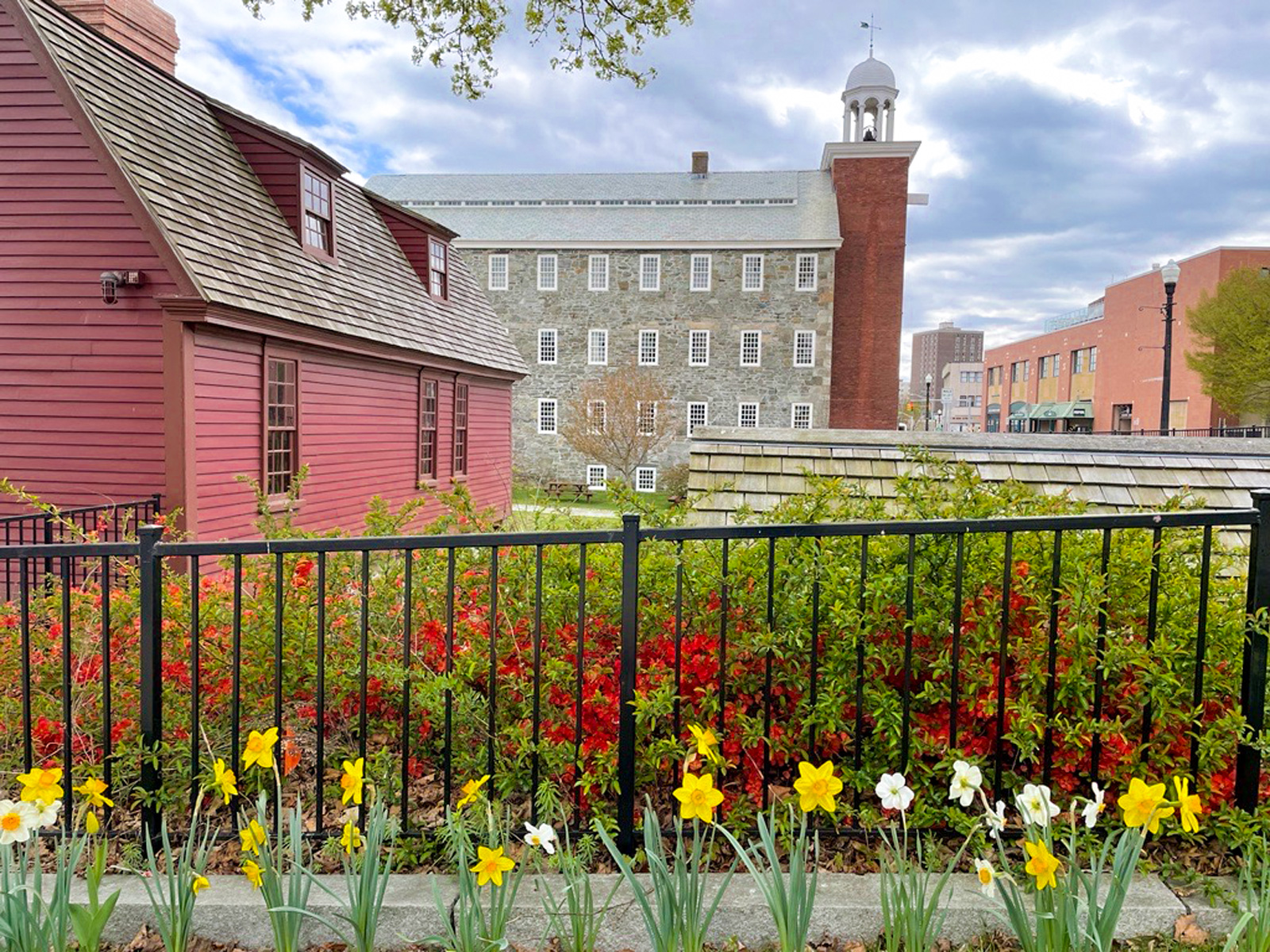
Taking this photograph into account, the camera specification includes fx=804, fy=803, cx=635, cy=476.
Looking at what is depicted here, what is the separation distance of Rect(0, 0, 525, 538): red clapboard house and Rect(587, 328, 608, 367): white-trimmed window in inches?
776

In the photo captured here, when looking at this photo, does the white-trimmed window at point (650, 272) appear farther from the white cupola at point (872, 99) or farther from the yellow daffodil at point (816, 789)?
the yellow daffodil at point (816, 789)

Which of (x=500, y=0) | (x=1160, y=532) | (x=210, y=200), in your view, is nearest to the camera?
(x=1160, y=532)

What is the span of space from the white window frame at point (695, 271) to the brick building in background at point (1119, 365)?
2048 cm

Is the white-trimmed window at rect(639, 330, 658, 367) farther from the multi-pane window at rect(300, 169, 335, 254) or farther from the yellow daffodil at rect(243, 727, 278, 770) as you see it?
the yellow daffodil at rect(243, 727, 278, 770)

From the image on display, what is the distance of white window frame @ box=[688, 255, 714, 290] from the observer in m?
30.6

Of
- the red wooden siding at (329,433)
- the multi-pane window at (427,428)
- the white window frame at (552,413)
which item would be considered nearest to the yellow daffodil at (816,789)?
the red wooden siding at (329,433)

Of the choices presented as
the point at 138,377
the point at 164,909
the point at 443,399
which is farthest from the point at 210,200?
the point at 164,909

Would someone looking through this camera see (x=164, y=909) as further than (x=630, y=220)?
No

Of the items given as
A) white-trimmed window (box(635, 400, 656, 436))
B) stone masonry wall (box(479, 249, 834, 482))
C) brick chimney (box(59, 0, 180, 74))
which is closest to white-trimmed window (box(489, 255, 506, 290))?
stone masonry wall (box(479, 249, 834, 482))

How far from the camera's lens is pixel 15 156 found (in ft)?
28.1

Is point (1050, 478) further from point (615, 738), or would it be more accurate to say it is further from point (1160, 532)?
point (615, 738)

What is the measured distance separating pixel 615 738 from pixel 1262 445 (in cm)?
600

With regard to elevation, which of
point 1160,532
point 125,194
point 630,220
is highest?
point 630,220

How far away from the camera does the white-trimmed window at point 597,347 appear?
103 feet
